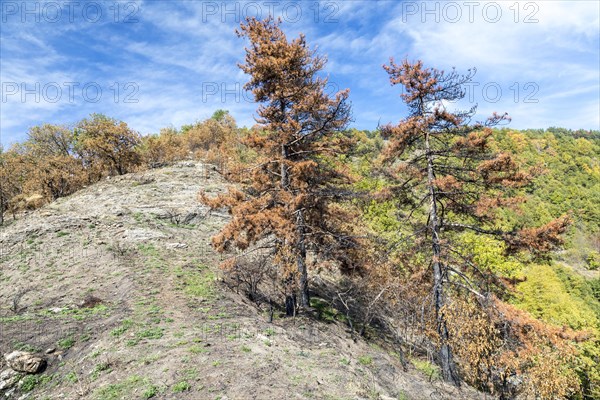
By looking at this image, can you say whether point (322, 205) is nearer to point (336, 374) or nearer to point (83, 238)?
point (336, 374)

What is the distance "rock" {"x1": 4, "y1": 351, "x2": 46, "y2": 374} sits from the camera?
29.9ft

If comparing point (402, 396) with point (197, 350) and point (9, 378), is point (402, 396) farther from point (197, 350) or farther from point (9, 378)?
point (9, 378)

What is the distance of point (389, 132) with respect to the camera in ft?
44.0

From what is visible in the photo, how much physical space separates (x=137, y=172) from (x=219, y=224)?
13.6 metres

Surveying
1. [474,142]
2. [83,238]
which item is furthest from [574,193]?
[83,238]

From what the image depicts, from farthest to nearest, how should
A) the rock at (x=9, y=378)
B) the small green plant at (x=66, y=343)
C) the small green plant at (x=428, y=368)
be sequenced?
1. the small green plant at (x=428, y=368)
2. the small green plant at (x=66, y=343)
3. the rock at (x=9, y=378)

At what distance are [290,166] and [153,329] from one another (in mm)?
7847

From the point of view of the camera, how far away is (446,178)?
12164mm

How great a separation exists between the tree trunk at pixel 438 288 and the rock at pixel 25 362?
1277 cm

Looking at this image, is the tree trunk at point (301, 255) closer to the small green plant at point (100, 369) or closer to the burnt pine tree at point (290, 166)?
the burnt pine tree at point (290, 166)

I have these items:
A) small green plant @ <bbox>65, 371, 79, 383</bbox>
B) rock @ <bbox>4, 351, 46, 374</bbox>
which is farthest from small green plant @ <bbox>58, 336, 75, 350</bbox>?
small green plant @ <bbox>65, 371, 79, 383</bbox>

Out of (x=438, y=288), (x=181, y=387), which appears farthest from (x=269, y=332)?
(x=438, y=288)

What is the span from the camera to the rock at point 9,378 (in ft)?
28.6

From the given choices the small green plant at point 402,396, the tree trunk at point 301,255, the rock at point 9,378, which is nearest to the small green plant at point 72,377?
the rock at point 9,378
